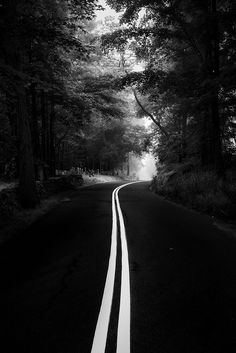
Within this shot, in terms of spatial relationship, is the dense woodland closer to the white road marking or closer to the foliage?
the foliage

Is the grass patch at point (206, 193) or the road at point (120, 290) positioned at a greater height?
the grass patch at point (206, 193)

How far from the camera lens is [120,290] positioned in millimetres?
4695

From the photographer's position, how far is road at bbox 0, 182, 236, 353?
338 centimetres

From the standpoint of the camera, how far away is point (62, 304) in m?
4.27

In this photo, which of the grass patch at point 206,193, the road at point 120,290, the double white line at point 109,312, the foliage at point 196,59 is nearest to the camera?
the double white line at point 109,312

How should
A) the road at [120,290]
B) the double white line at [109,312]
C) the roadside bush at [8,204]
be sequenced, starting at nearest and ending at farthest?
the double white line at [109,312]
the road at [120,290]
the roadside bush at [8,204]

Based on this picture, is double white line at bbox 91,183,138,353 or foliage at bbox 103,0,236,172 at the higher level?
foliage at bbox 103,0,236,172

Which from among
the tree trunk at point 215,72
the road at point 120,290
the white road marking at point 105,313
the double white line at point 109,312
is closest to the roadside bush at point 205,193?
the tree trunk at point 215,72

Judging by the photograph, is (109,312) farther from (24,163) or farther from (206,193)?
(24,163)

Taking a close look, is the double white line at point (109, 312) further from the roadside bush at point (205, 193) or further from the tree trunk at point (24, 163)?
the tree trunk at point (24, 163)

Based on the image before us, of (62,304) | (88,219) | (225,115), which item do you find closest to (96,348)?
(62,304)

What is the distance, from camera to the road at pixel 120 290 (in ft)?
11.1

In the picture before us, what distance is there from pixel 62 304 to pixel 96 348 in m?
1.21

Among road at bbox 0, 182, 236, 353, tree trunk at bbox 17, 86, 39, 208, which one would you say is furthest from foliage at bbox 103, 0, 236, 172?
road at bbox 0, 182, 236, 353
